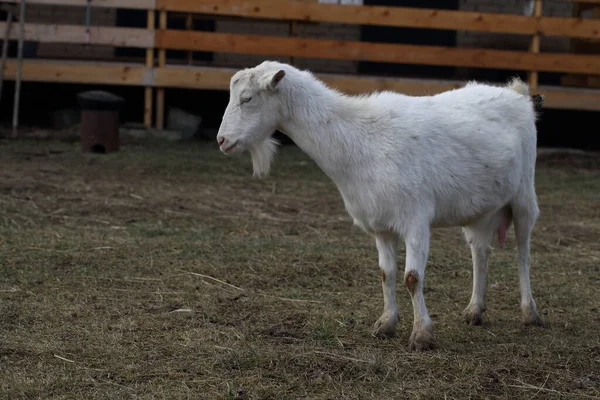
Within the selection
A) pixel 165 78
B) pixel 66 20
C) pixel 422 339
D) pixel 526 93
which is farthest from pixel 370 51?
pixel 422 339

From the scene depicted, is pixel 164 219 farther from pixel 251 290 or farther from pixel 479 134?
pixel 479 134

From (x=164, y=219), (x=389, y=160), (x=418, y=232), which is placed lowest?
(x=164, y=219)

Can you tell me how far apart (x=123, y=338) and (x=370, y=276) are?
2.27m

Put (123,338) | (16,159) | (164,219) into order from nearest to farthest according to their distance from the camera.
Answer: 1. (123,338)
2. (164,219)
3. (16,159)

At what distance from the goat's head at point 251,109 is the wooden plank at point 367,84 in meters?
7.85

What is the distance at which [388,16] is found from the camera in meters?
13.5

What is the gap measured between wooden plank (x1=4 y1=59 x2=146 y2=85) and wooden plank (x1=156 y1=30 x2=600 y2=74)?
2.11ft

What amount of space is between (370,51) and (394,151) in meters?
8.62

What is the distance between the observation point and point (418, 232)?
5.20 meters

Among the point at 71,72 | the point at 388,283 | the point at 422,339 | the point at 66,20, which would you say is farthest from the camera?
the point at 66,20

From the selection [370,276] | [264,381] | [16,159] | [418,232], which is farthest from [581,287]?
[16,159]

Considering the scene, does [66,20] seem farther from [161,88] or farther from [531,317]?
[531,317]

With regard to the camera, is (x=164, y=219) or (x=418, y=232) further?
(x=164, y=219)

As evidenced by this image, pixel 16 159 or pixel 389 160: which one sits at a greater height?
pixel 389 160
